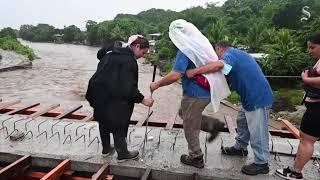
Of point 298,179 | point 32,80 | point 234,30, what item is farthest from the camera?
point 234,30

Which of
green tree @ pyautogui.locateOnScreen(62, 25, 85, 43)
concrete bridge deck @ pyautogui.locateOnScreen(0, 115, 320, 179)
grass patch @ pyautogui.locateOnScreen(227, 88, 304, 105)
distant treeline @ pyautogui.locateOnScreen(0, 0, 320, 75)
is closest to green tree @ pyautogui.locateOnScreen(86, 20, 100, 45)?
green tree @ pyautogui.locateOnScreen(62, 25, 85, 43)

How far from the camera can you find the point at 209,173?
4348 mm

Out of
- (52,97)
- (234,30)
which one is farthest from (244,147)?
(234,30)

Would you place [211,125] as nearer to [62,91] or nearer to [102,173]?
[102,173]

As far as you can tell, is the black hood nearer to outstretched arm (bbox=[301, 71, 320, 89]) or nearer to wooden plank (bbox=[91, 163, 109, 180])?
wooden plank (bbox=[91, 163, 109, 180])

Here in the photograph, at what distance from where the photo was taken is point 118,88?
4.41 m

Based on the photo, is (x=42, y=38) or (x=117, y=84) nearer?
(x=117, y=84)

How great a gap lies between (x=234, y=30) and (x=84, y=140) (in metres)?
36.9

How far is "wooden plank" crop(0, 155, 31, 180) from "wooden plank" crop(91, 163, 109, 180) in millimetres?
970

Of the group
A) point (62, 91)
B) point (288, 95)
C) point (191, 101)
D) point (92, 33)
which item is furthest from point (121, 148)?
point (92, 33)

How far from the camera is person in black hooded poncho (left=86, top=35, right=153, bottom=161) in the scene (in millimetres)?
4383

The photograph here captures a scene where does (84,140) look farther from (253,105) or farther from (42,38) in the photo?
(42,38)

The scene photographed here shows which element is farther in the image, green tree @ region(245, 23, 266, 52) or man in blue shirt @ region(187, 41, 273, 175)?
green tree @ region(245, 23, 266, 52)

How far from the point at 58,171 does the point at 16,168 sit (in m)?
0.55
